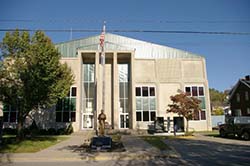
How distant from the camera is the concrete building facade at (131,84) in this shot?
37906 millimetres

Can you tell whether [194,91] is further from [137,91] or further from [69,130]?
[69,130]

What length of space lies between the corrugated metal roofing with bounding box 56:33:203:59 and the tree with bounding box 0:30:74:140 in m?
17.9

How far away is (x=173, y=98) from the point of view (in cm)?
3048

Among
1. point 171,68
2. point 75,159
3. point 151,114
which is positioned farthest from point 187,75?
point 75,159

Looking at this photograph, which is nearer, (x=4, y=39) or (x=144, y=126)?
(x=4, y=39)

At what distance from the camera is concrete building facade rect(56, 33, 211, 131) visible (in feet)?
124

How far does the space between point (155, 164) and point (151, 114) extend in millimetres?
26793

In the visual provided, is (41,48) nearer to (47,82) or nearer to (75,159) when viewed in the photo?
(47,82)

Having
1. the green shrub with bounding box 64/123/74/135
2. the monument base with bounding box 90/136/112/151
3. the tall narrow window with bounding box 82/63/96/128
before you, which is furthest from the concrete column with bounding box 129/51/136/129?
the monument base with bounding box 90/136/112/151

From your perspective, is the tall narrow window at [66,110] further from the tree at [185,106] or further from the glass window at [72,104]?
the tree at [185,106]

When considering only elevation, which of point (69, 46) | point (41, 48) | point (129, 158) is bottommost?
point (129, 158)

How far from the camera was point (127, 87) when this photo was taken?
131ft

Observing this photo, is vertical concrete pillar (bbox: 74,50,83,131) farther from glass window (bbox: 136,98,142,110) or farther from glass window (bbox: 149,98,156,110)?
glass window (bbox: 149,98,156,110)

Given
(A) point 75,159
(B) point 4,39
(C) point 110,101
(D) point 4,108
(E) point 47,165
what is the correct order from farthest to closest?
(C) point 110,101
(D) point 4,108
(B) point 4,39
(A) point 75,159
(E) point 47,165
